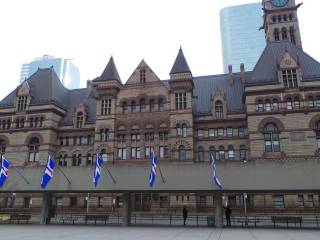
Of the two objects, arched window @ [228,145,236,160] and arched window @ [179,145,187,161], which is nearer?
arched window @ [179,145,187,161]

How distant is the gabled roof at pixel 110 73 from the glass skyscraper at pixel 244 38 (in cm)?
13697

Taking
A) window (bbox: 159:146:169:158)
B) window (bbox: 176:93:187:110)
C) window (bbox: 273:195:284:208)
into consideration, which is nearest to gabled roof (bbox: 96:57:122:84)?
window (bbox: 176:93:187:110)

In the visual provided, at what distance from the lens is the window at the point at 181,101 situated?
4656 cm

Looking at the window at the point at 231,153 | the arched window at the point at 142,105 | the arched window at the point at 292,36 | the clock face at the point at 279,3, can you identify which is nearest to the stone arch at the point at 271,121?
the window at the point at 231,153

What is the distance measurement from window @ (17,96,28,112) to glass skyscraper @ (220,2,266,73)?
143148mm

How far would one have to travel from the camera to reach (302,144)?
39.6 m

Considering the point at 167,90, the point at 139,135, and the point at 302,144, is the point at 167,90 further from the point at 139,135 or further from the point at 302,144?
the point at 302,144

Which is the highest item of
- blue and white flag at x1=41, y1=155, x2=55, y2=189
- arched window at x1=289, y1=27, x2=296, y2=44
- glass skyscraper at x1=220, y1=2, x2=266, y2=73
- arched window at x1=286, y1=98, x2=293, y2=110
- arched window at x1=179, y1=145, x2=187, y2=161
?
glass skyscraper at x1=220, y1=2, x2=266, y2=73

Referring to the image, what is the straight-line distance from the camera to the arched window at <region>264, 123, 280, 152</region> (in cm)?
4081

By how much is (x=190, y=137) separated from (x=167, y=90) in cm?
827

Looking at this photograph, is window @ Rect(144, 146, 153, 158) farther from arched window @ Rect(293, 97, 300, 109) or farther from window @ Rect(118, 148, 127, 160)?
arched window @ Rect(293, 97, 300, 109)

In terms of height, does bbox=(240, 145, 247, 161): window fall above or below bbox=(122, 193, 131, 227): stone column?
above

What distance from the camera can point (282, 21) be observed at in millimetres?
61844

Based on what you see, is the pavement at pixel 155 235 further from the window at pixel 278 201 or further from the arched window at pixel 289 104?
the arched window at pixel 289 104
